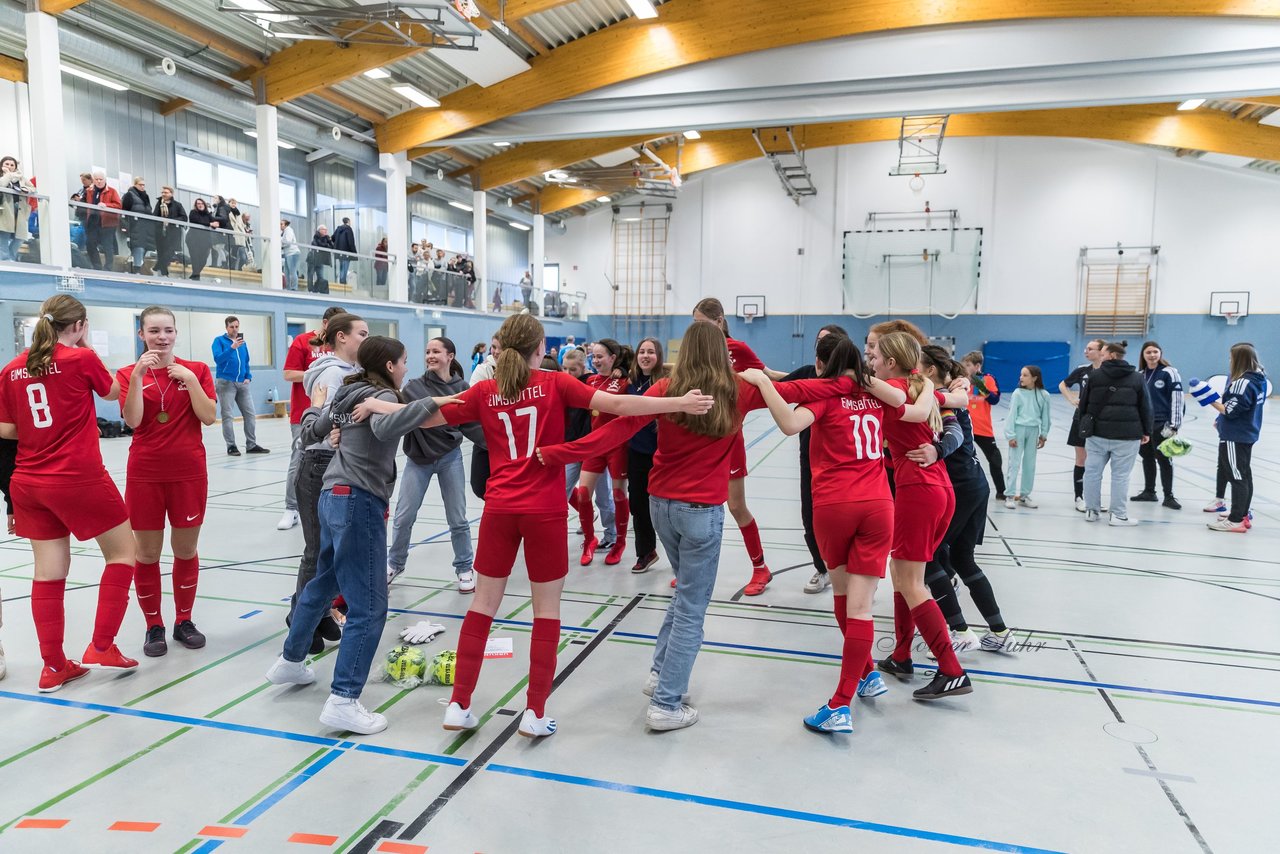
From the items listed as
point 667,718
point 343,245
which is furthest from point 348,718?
point 343,245

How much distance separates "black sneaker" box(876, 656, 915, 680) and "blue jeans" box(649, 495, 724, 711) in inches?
49.9

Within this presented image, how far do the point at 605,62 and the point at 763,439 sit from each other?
8.72m

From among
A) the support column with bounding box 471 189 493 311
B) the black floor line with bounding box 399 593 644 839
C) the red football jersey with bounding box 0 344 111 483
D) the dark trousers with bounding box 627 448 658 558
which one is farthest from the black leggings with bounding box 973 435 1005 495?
the support column with bounding box 471 189 493 311

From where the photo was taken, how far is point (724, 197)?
2878cm

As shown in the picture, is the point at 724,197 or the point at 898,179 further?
the point at 724,197

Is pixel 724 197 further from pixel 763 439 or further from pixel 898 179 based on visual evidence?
pixel 763 439

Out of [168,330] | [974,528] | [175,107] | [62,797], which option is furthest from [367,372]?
[175,107]

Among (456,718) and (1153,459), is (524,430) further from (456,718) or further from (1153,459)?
(1153,459)

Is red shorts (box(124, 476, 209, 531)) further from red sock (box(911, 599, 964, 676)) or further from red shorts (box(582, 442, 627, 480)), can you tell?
red sock (box(911, 599, 964, 676))

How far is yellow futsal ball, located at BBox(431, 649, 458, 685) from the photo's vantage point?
3.76 meters

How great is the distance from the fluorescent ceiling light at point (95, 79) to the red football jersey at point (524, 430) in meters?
16.9

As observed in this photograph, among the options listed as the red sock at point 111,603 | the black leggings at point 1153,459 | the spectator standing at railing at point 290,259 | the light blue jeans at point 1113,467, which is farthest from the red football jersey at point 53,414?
the spectator standing at railing at point 290,259

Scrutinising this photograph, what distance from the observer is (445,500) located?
5297mm

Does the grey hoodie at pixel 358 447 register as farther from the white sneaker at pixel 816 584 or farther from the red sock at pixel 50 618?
the white sneaker at pixel 816 584
